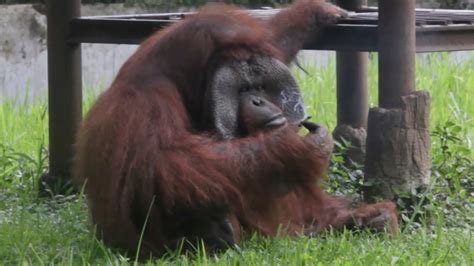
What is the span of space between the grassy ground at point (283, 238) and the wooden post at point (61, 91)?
8 centimetres

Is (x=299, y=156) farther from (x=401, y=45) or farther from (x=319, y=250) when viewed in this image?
(x=401, y=45)

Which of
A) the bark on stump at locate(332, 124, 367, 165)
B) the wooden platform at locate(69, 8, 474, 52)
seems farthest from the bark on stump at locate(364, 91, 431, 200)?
the bark on stump at locate(332, 124, 367, 165)

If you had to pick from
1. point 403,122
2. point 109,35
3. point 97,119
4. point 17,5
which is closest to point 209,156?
point 97,119

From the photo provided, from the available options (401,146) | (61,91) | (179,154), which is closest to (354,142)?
(401,146)

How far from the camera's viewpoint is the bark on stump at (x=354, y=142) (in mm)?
4777

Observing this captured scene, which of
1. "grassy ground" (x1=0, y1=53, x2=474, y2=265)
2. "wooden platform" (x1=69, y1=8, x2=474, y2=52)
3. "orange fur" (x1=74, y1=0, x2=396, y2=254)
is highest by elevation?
"wooden platform" (x1=69, y1=8, x2=474, y2=52)

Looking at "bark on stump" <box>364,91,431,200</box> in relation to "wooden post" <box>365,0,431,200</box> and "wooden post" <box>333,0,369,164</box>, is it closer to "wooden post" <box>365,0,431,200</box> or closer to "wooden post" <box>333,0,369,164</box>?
"wooden post" <box>365,0,431,200</box>

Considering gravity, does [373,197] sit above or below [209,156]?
below

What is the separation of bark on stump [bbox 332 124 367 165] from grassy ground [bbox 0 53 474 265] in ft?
0.94

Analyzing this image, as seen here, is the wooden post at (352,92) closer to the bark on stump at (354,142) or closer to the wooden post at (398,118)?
the bark on stump at (354,142)

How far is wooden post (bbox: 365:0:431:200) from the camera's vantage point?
12.6 feet

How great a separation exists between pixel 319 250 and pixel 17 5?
14.4 feet

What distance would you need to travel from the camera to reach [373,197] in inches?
157

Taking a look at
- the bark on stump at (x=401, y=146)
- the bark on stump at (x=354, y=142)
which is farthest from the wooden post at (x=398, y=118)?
the bark on stump at (x=354, y=142)
